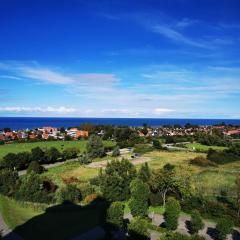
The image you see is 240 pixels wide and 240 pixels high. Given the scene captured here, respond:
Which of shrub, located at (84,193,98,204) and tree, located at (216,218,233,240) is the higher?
tree, located at (216,218,233,240)

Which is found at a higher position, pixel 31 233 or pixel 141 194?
pixel 141 194

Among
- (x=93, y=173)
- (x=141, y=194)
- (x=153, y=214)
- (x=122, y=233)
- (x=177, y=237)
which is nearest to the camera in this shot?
(x=177, y=237)

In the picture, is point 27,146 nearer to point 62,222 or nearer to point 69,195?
point 69,195

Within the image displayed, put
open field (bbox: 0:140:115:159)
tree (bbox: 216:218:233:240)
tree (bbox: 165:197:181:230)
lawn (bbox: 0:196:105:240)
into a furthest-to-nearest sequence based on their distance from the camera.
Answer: open field (bbox: 0:140:115:159) → tree (bbox: 165:197:181:230) → lawn (bbox: 0:196:105:240) → tree (bbox: 216:218:233:240)

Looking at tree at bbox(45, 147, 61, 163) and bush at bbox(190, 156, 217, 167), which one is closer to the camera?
bush at bbox(190, 156, 217, 167)

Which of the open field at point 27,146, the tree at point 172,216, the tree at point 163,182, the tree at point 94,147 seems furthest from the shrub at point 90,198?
the open field at point 27,146

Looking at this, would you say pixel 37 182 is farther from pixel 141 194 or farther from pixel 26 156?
pixel 26 156

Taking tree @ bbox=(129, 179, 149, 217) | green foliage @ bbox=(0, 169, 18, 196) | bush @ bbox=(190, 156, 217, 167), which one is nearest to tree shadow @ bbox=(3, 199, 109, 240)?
tree @ bbox=(129, 179, 149, 217)

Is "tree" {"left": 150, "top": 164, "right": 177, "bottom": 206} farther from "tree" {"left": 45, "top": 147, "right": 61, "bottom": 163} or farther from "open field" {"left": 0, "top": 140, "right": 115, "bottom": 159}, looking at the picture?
"open field" {"left": 0, "top": 140, "right": 115, "bottom": 159}

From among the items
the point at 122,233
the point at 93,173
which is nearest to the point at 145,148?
the point at 93,173
